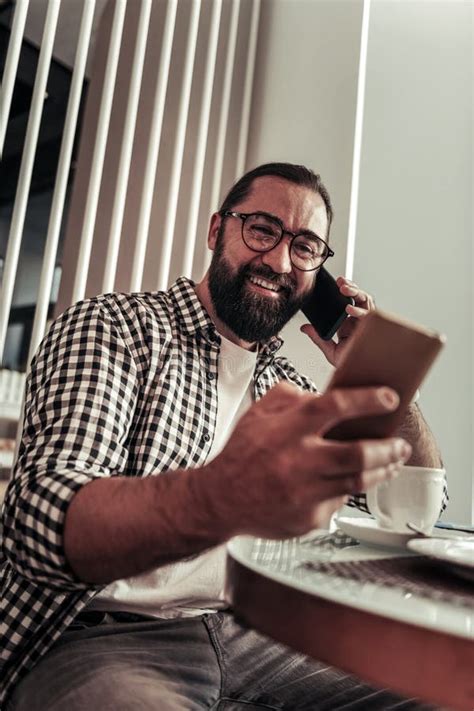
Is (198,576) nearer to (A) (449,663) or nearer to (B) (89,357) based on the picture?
(B) (89,357)

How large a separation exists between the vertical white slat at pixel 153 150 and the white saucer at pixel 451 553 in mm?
1266

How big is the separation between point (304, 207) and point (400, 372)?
96cm

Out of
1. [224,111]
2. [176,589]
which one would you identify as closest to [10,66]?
[224,111]

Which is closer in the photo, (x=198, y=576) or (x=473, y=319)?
(x=198, y=576)

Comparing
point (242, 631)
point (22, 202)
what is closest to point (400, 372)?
point (242, 631)

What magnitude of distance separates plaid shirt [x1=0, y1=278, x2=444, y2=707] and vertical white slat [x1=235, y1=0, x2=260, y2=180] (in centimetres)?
103

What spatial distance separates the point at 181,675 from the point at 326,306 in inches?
35.0

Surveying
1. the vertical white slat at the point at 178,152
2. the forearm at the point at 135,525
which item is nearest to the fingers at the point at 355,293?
the vertical white slat at the point at 178,152

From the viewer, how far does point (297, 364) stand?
1.90 m

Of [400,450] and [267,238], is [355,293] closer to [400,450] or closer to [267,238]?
[267,238]

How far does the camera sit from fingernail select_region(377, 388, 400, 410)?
467 millimetres

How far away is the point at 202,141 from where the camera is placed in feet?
6.40

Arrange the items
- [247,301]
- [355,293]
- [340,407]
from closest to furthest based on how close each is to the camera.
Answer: [340,407], [247,301], [355,293]

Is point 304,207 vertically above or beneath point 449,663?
above
